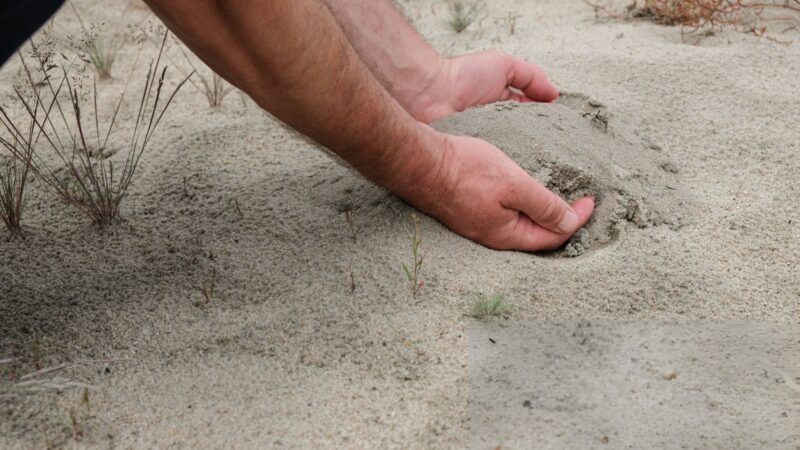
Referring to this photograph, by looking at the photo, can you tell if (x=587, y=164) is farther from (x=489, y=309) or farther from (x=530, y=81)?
(x=489, y=309)

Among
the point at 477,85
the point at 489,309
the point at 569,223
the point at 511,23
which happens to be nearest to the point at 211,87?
the point at 477,85

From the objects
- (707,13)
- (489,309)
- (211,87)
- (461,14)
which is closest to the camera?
(489,309)

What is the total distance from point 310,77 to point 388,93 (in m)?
0.35

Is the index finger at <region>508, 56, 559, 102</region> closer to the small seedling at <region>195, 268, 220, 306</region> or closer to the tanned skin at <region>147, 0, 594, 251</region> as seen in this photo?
the tanned skin at <region>147, 0, 594, 251</region>

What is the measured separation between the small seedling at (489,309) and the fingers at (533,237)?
0.36 meters

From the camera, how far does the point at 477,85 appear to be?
3086 millimetres

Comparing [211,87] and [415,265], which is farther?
[211,87]

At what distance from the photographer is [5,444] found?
1807 mm

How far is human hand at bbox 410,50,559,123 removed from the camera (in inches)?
119

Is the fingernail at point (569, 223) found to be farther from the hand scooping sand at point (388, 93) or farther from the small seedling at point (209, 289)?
the small seedling at point (209, 289)

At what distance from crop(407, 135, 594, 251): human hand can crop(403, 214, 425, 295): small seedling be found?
96 mm

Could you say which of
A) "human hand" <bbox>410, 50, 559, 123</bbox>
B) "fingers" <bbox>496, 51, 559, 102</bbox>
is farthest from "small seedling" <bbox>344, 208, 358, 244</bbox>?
"fingers" <bbox>496, 51, 559, 102</bbox>

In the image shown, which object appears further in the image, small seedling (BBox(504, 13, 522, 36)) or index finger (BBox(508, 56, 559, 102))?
small seedling (BBox(504, 13, 522, 36))

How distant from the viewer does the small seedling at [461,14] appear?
396 cm
